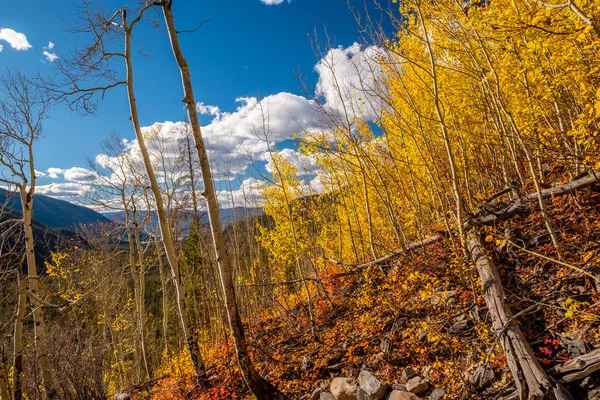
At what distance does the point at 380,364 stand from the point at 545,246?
A: 293 cm

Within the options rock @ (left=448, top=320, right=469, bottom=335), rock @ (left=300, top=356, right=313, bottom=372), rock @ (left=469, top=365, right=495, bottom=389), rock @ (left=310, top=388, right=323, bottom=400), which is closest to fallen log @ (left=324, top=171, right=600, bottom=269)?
rock @ (left=448, top=320, right=469, bottom=335)

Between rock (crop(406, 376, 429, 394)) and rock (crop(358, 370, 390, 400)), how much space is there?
32cm

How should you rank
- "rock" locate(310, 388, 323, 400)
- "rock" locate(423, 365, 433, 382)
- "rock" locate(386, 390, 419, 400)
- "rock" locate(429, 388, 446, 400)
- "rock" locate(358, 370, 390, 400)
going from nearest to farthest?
"rock" locate(429, 388, 446, 400), "rock" locate(386, 390, 419, 400), "rock" locate(423, 365, 433, 382), "rock" locate(358, 370, 390, 400), "rock" locate(310, 388, 323, 400)

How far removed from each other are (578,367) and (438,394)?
1.44m

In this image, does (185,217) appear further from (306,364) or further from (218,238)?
(306,364)

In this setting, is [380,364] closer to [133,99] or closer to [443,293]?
[443,293]

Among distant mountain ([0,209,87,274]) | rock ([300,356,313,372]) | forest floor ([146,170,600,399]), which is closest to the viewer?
forest floor ([146,170,600,399])

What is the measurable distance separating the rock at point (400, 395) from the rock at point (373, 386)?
0.13 meters

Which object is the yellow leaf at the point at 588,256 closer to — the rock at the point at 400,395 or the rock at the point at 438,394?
the rock at the point at 438,394

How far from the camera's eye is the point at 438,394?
3.43m

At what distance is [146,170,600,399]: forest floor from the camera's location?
10.4 feet

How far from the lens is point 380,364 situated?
4.38 meters

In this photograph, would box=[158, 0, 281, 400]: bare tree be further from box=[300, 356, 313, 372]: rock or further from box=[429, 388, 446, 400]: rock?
box=[429, 388, 446, 400]: rock

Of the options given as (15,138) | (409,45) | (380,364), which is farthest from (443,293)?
(15,138)
